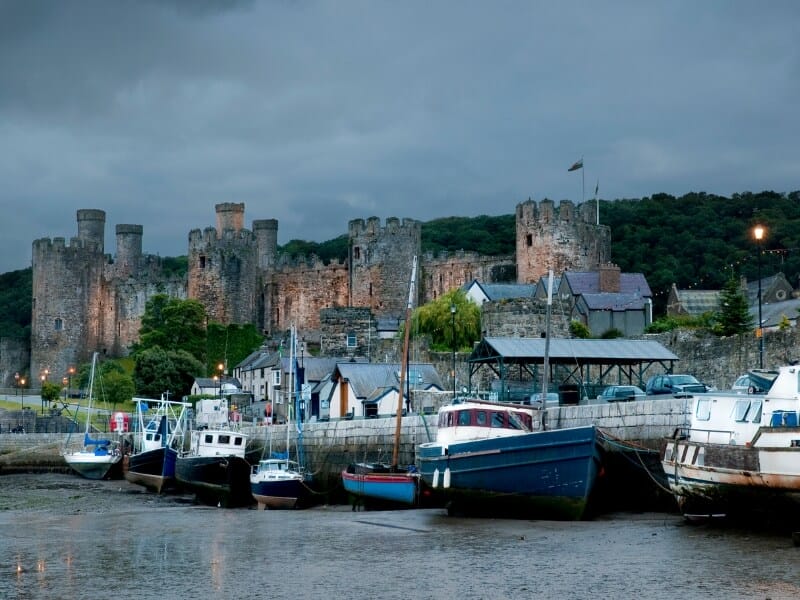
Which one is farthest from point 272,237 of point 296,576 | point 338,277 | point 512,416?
point 296,576

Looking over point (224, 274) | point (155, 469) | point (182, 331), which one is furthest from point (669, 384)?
point (224, 274)

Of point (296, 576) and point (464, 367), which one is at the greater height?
point (464, 367)

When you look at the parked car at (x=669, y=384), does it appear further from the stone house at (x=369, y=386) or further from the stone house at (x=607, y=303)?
the stone house at (x=607, y=303)

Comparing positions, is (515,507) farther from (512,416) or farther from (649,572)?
(649,572)

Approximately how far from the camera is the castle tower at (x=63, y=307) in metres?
81.9

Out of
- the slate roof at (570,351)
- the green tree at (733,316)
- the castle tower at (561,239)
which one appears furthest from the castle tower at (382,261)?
the slate roof at (570,351)

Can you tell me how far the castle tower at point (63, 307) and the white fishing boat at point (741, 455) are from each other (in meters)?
65.7

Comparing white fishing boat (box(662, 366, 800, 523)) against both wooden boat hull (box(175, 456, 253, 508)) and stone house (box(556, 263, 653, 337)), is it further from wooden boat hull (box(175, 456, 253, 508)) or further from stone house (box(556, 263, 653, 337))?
stone house (box(556, 263, 653, 337))

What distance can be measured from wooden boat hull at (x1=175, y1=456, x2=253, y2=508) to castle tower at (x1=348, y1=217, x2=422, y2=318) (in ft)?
121

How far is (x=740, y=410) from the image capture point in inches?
779

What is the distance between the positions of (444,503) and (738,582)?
10718 mm

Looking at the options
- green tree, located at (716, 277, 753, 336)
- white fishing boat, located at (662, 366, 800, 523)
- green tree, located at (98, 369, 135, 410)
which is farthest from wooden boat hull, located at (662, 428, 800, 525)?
green tree, located at (98, 369, 135, 410)

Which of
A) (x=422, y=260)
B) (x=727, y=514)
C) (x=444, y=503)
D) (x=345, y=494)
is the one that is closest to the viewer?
(x=727, y=514)

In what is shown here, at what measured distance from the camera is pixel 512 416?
2342 cm
